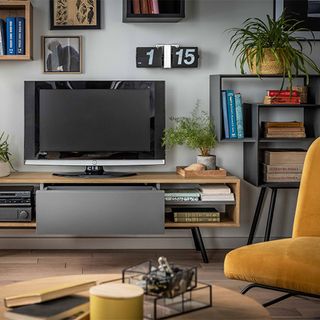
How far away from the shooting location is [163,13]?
425cm

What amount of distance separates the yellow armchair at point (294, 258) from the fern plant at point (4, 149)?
1991 mm

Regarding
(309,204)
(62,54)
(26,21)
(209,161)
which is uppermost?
(26,21)

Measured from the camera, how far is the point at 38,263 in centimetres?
410

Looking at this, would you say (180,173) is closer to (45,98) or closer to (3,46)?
(45,98)

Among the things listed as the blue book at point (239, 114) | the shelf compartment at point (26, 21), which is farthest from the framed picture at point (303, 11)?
the shelf compartment at point (26, 21)

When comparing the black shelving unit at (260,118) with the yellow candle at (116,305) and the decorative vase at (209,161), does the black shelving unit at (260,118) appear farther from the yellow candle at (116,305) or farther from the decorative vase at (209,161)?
the yellow candle at (116,305)

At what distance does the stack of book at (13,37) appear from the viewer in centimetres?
419

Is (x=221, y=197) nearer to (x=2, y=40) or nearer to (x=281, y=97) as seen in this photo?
(x=281, y=97)

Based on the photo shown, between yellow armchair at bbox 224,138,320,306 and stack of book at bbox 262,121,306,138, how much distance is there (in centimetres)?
124

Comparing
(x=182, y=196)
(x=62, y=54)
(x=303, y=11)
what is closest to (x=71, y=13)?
(x=62, y=54)

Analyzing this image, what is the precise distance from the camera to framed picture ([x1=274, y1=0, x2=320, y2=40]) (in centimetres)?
432

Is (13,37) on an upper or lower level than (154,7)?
lower

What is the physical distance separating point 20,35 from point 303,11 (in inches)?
70.6

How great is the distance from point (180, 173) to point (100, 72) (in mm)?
842
